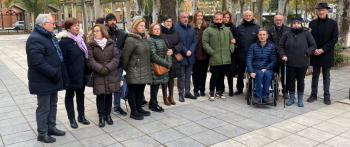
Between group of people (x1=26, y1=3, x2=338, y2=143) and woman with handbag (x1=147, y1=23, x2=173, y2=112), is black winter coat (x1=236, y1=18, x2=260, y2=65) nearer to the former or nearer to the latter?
group of people (x1=26, y1=3, x2=338, y2=143)

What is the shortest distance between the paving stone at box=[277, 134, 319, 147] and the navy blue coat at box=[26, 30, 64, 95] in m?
3.33

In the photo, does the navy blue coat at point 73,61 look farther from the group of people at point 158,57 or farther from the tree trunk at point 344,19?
the tree trunk at point 344,19

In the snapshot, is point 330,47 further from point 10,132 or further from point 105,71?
point 10,132

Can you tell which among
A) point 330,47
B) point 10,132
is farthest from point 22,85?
point 330,47

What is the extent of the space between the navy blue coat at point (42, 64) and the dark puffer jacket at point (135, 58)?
45.8 inches

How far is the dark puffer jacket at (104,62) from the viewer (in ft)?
17.0

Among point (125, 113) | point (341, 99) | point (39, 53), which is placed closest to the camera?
point (39, 53)

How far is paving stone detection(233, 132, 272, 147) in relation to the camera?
4754 millimetres

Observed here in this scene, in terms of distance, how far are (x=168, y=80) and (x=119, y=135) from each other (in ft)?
5.53

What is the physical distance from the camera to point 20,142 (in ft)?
15.9

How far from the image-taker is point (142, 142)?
4.80m

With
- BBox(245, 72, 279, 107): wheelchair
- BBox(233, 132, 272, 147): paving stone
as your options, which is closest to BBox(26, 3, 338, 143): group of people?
BBox(245, 72, 279, 107): wheelchair

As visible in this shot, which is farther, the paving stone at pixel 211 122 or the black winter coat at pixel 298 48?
the black winter coat at pixel 298 48

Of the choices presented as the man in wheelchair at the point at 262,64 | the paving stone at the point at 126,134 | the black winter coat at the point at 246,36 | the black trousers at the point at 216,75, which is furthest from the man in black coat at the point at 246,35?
the paving stone at the point at 126,134
